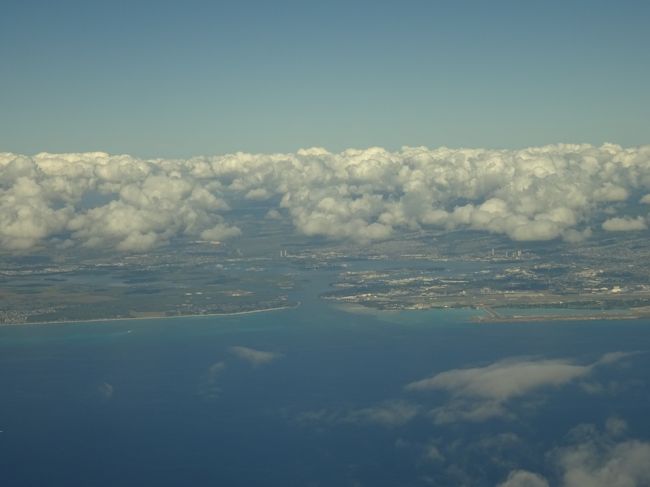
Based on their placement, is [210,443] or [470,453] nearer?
[470,453]

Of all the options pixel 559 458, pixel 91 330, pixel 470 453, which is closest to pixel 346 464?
pixel 470 453

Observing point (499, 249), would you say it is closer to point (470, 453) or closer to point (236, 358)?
point (236, 358)

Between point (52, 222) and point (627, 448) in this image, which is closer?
point (627, 448)

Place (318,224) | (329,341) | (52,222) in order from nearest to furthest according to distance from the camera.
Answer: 1. (329,341)
2. (52,222)
3. (318,224)

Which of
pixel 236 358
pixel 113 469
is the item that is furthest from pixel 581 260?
pixel 113 469

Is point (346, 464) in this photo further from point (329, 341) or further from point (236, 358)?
point (329, 341)

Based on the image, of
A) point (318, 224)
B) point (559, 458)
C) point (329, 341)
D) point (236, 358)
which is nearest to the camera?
point (559, 458)
